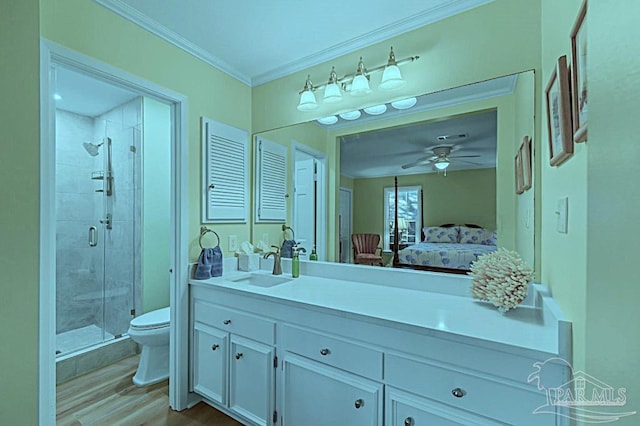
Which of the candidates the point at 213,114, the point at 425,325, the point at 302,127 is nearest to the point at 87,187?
the point at 213,114

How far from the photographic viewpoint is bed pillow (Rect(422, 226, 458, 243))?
1711 mm

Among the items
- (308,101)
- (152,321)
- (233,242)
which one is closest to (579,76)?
(308,101)

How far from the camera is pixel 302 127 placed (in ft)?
7.39

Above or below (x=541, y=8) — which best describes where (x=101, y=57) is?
below

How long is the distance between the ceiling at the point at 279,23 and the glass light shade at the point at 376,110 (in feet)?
1.35

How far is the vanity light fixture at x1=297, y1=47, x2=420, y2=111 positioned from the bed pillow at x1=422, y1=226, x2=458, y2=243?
90 cm

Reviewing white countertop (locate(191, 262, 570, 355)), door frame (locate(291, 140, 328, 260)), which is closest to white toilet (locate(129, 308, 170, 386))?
white countertop (locate(191, 262, 570, 355))

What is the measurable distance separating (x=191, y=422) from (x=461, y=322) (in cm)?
177

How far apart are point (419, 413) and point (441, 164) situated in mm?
1301

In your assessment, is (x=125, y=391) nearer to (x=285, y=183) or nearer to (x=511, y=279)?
(x=285, y=183)

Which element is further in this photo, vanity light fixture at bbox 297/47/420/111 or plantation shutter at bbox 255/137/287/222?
plantation shutter at bbox 255/137/287/222

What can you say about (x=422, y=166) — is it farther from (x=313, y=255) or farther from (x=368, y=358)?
(x=368, y=358)

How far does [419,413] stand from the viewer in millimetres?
1130

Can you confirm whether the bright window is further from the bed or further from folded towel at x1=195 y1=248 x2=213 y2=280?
folded towel at x1=195 y1=248 x2=213 y2=280
